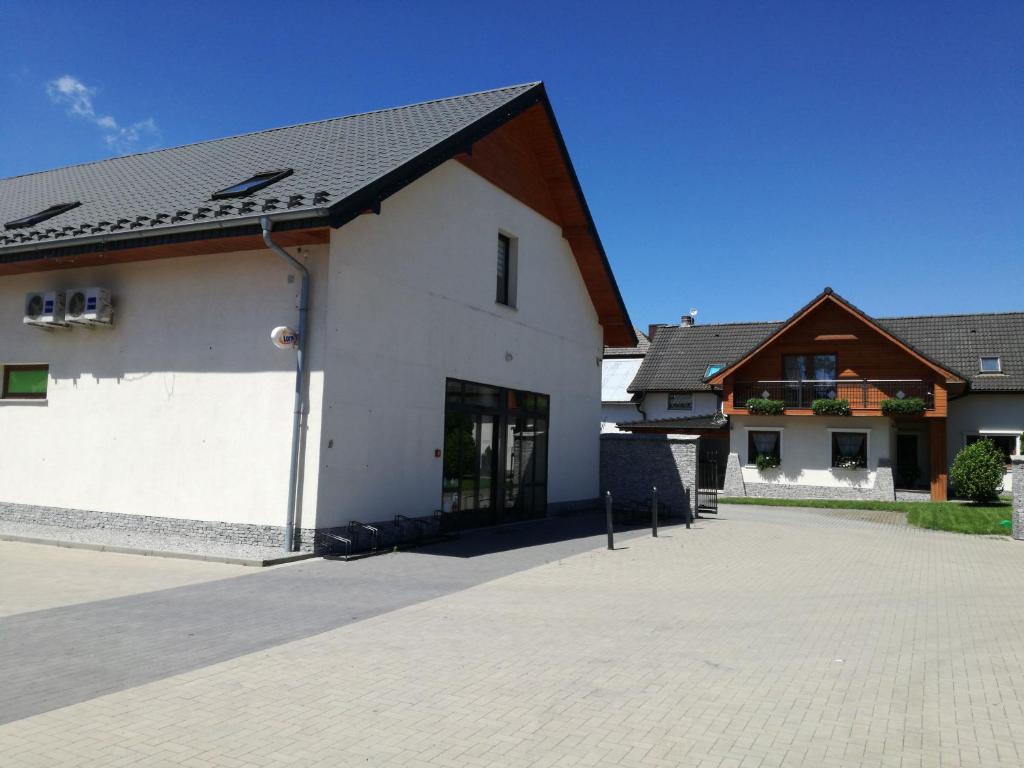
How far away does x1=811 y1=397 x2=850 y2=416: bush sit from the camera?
29422mm

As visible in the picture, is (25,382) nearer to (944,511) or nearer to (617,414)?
(944,511)

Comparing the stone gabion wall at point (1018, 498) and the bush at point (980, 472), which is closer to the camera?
the stone gabion wall at point (1018, 498)

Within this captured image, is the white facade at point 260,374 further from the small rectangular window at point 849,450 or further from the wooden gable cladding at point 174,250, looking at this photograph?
the small rectangular window at point 849,450

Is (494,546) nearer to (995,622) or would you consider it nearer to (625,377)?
(995,622)

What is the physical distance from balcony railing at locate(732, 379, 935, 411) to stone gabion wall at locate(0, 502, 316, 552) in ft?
77.3

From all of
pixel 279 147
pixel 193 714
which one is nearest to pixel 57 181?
pixel 279 147

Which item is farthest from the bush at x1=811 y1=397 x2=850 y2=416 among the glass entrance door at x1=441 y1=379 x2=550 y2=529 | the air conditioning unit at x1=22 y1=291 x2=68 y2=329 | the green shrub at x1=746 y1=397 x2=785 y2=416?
the air conditioning unit at x1=22 y1=291 x2=68 y2=329

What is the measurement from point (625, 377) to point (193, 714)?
3955cm

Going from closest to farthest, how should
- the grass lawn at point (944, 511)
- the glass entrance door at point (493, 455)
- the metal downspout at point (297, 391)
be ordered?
1. the metal downspout at point (297, 391)
2. the glass entrance door at point (493, 455)
3. the grass lawn at point (944, 511)

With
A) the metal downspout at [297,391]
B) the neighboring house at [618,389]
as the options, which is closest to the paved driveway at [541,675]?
the metal downspout at [297,391]

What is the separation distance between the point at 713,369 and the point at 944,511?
14859 millimetres

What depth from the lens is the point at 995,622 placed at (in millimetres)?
8141

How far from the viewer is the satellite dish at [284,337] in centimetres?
1092

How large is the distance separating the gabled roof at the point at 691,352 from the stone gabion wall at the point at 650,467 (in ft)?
52.0
